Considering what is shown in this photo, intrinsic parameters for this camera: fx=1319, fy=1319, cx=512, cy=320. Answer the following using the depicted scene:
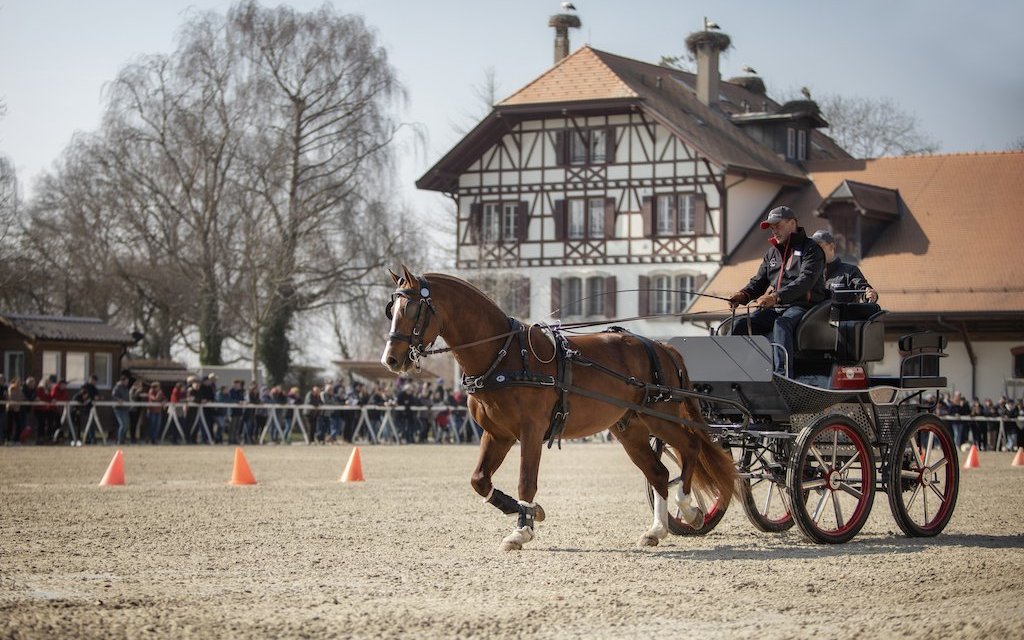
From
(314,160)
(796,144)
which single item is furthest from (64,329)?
(796,144)

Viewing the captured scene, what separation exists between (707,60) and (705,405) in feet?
142

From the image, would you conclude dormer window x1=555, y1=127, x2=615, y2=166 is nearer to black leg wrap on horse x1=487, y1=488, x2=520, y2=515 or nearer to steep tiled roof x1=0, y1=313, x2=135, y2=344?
steep tiled roof x1=0, y1=313, x2=135, y2=344

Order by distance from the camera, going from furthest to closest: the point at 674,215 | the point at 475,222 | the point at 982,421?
the point at 475,222, the point at 674,215, the point at 982,421

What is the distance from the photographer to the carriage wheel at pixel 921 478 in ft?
36.7

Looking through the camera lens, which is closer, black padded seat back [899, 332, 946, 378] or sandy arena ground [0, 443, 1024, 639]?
sandy arena ground [0, 443, 1024, 639]

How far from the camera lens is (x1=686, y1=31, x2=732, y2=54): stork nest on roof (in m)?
53.0

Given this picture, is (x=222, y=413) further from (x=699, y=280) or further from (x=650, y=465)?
(x=650, y=465)

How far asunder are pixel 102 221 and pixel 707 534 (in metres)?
37.7

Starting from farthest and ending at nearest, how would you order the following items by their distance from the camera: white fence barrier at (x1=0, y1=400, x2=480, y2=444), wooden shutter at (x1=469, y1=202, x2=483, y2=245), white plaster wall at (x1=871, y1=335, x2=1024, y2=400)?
wooden shutter at (x1=469, y1=202, x2=483, y2=245) < white plaster wall at (x1=871, y1=335, x2=1024, y2=400) < white fence barrier at (x1=0, y1=400, x2=480, y2=444)

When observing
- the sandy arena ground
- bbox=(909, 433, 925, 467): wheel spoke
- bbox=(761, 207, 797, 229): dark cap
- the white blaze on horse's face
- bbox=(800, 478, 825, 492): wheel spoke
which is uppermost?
bbox=(761, 207, 797, 229): dark cap

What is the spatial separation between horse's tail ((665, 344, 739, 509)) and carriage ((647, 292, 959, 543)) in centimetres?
11

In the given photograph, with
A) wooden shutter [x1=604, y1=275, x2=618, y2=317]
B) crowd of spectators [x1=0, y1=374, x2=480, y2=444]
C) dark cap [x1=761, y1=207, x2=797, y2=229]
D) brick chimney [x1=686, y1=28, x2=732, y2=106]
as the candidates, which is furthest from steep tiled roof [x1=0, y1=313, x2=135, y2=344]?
dark cap [x1=761, y1=207, x2=797, y2=229]

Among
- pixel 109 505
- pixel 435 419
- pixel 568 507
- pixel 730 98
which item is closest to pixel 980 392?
pixel 435 419

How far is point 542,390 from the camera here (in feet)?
34.4
